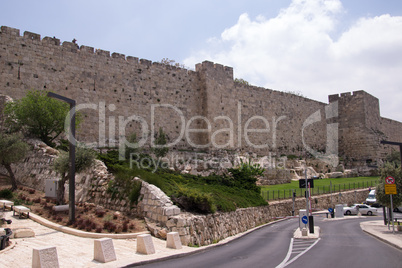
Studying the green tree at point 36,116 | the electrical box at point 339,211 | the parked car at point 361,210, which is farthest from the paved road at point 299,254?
the parked car at point 361,210

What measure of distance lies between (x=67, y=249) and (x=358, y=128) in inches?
1517

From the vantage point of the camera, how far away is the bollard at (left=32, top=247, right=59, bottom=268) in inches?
260

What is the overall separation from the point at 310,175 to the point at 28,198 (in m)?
24.5

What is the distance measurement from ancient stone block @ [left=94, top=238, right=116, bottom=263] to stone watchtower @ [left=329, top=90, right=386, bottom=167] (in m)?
36.5

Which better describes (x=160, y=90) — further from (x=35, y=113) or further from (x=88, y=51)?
(x=35, y=113)

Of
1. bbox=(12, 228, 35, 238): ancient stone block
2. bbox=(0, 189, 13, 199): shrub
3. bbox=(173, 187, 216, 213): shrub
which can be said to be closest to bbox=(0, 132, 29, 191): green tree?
bbox=(0, 189, 13, 199): shrub

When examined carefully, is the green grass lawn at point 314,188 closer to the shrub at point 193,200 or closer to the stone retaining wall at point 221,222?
the stone retaining wall at point 221,222

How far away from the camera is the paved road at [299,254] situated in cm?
853

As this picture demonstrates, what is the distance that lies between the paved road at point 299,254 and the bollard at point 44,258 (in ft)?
7.06

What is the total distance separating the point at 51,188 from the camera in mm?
13242

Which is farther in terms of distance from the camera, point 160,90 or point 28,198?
point 160,90

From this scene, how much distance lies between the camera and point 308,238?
13.8 meters

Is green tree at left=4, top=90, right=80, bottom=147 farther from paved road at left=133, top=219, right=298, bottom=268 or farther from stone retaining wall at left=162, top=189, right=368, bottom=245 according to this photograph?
paved road at left=133, top=219, right=298, bottom=268

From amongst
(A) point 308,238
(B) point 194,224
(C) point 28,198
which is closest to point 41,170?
(C) point 28,198
